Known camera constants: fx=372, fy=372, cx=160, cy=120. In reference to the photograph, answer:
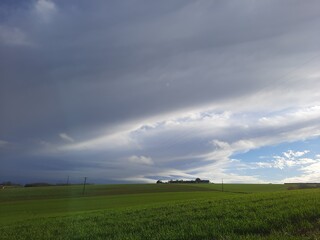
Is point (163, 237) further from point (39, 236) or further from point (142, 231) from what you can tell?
point (39, 236)

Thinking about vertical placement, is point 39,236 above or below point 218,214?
below

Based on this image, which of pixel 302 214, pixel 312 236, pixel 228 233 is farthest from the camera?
pixel 302 214

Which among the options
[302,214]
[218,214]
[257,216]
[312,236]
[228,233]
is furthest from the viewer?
[218,214]

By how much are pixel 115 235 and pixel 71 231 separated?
212 inches

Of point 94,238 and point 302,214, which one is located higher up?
point 302,214

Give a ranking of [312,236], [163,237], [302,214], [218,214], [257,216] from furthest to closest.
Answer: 1. [218,214]
2. [257,216]
3. [302,214]
4. [163,237]
5. [312,236]

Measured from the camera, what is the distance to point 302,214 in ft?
58.8

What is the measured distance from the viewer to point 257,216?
1923cm

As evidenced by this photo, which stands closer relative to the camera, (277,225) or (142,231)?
(277,225)

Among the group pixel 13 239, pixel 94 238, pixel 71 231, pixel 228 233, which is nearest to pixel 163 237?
pixel 228 233

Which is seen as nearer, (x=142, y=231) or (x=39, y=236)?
(x=142, y=231)

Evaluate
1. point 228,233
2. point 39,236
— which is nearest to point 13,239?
point 39,236

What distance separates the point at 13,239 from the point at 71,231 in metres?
3.63

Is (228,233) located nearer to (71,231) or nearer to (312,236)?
(312,236)
